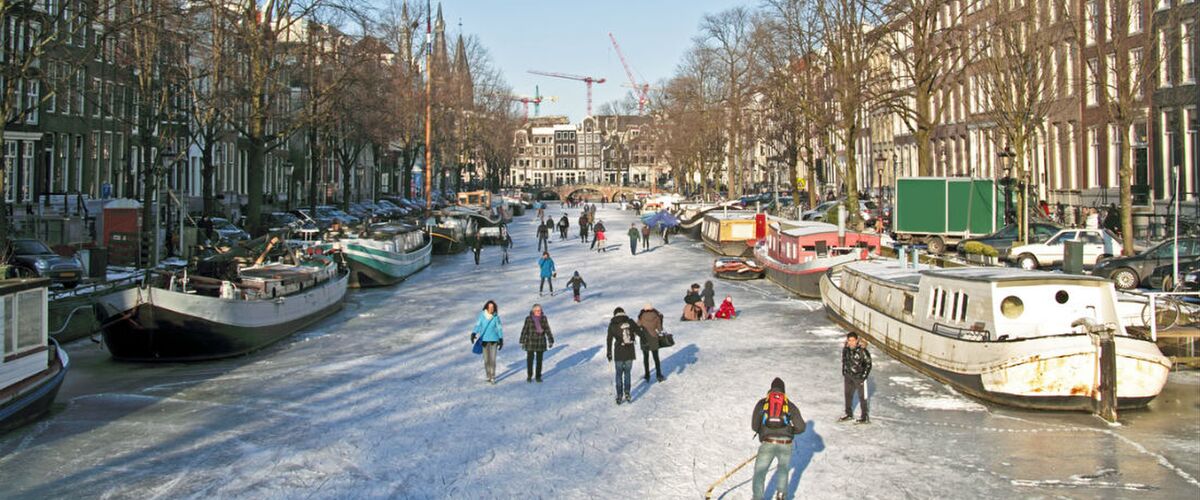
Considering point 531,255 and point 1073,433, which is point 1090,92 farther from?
point 1073,433

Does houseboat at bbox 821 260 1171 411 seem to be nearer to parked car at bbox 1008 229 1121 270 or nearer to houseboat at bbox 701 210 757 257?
parked car at bbox 1008 229 1121 270

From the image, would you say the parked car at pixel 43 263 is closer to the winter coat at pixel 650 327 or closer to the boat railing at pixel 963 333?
the winter coat at pixel 650 327

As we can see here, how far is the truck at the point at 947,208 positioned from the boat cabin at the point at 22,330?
3261 cm

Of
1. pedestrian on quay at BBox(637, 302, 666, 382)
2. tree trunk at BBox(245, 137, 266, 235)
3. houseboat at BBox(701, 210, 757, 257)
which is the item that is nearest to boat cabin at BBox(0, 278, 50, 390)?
pedestrian on quay at BBox(637, 302, 666, 382)

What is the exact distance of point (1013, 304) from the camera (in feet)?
66.4

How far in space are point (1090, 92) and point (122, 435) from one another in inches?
1744

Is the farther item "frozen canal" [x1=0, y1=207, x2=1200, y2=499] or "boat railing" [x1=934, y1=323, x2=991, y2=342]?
"boat railing" [x1=934, y1=323, x2=991, y2=342]

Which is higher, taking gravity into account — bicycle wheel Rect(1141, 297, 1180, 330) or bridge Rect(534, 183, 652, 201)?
bridge Rect(534, 183, 652, 201)

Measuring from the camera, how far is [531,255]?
191 feet

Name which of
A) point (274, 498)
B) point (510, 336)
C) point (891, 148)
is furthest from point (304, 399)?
point (891, 148)

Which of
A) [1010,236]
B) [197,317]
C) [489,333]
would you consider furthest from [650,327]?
[1010,236]

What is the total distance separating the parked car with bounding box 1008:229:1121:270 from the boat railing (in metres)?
14.1

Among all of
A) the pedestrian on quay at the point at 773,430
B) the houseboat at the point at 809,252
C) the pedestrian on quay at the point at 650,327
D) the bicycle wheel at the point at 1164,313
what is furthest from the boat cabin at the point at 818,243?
the pedestrian on quay at the point at 773,430

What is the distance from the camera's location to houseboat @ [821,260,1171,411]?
1861 cm
